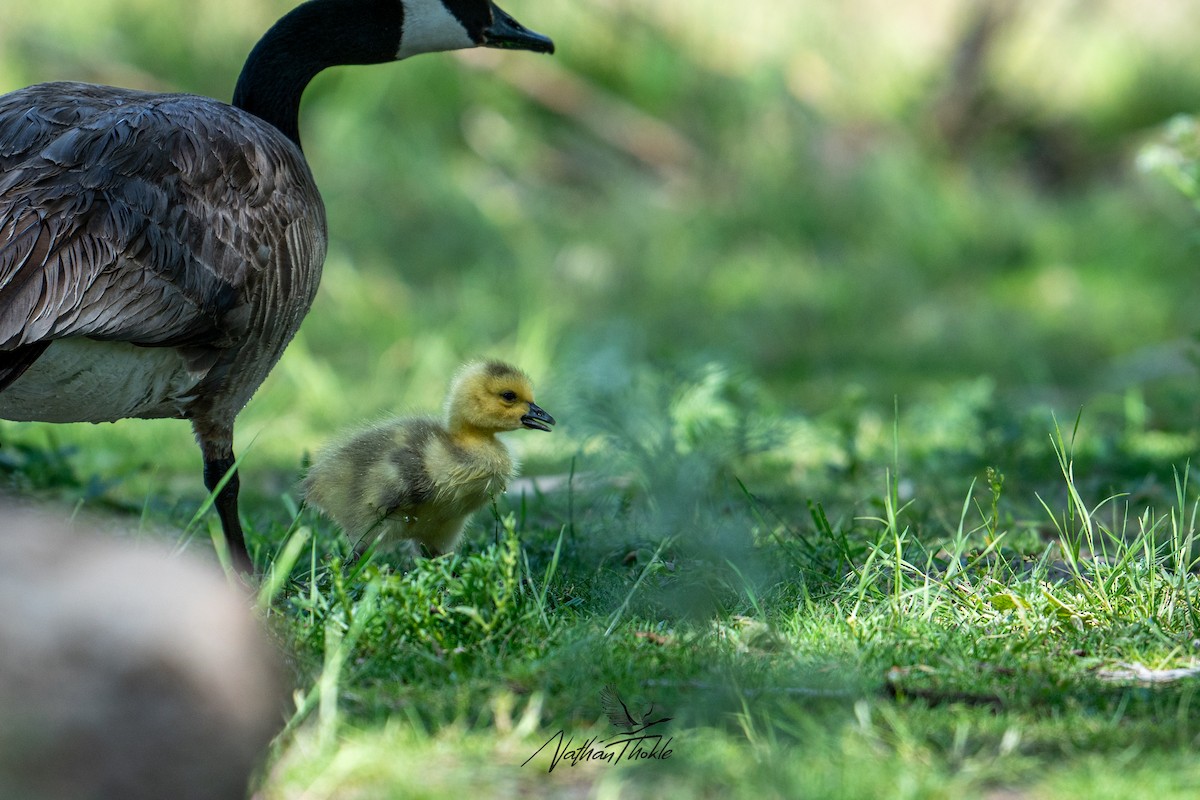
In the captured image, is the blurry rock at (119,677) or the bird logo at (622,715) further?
the bird logo at (622,715)

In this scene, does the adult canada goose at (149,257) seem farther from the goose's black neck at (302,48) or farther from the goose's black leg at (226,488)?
the goose's black neck at (302,48)

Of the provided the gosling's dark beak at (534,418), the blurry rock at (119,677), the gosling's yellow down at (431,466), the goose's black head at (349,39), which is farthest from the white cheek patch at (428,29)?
the blurry rock at (119,677)

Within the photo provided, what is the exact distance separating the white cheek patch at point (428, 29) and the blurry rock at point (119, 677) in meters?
3.23

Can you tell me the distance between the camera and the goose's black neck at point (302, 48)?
5129 mm

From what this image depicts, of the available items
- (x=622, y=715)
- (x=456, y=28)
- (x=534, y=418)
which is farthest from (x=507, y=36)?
(x=622, y=715)

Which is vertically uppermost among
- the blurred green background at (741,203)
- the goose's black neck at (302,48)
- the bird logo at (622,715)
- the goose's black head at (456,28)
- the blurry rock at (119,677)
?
the goose's black head at (456,28)

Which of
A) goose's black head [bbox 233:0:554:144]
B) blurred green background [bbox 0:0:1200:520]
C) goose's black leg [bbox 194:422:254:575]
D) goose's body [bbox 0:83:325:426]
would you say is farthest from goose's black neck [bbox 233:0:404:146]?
blurred green background [bbox 0:0:1200:520]

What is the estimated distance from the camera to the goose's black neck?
513 cm

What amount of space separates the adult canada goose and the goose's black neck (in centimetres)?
38

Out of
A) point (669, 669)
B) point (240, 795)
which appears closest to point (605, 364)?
point (669, 669)

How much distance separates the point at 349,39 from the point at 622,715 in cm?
319

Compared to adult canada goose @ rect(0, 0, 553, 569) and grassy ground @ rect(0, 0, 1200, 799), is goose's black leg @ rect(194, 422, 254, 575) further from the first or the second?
grassy ground @ rect(0, 0, 1200, 799)

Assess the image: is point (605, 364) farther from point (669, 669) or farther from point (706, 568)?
point (669, 669)

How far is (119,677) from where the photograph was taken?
2.44 metres
